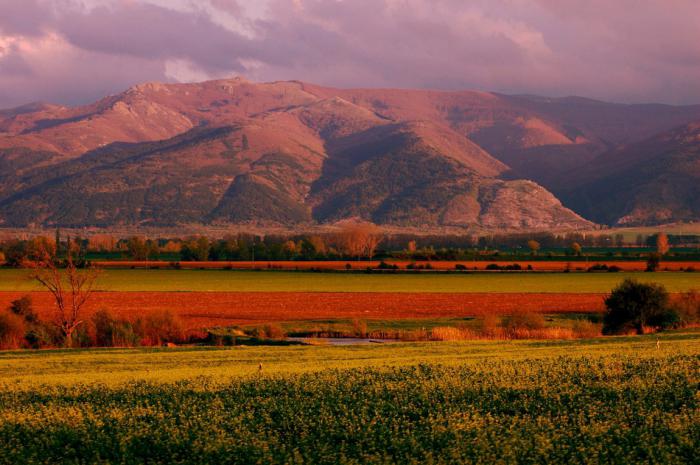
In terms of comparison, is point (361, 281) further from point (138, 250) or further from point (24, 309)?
point (138, 250)

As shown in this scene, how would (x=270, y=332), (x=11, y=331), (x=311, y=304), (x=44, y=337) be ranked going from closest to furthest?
(x=44, y=337) < (x=11, y=331) < (x=270, y=332) < (x=311, y=304)

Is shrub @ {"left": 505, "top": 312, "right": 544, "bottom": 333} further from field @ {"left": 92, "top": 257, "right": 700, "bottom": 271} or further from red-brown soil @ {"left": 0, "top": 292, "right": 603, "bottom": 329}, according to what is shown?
field @ {"left": 92, "top": 257, "right": 700, "bottom": 271}

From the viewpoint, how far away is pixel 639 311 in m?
51.8

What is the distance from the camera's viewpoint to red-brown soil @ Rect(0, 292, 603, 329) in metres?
65.6

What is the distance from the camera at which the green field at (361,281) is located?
94.8 m

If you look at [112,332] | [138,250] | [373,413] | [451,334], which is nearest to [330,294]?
[451,334]

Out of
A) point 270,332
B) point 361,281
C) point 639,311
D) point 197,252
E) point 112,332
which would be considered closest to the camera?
point 112,332

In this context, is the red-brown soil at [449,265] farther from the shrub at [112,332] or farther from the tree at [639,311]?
the shrub at [112,332]

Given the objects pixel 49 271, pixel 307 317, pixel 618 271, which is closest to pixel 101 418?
pixel 49 271

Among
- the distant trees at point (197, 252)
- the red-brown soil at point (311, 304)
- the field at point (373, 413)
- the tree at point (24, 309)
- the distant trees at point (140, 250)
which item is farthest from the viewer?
the distant trees at point (140, 250)

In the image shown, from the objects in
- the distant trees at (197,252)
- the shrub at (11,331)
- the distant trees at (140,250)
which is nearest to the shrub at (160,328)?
the shrub at (11,331)

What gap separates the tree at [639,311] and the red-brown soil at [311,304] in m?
8.23

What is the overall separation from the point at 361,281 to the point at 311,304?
30821mm

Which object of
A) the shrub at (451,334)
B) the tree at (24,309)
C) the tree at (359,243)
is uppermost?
the tree at (359,243)
